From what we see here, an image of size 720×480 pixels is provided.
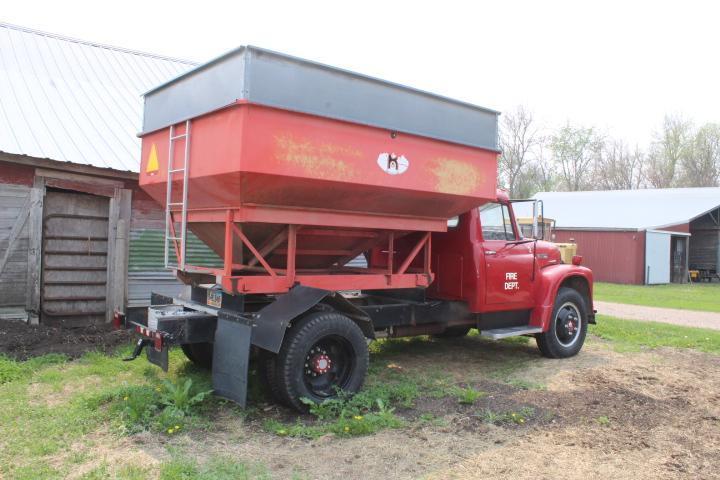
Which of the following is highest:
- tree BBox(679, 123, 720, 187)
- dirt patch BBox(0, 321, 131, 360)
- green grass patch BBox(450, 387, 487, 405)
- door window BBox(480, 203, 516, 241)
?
tree BBox(679, 123, 720, 187)

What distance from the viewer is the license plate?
5.88 metres

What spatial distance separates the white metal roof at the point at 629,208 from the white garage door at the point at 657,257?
48cm

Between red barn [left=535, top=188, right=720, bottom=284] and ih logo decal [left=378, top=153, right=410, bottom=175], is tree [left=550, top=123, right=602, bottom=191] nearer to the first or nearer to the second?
red barn [left=535, top=188, right=720, bottom=284]

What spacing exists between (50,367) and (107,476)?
10.8 feet

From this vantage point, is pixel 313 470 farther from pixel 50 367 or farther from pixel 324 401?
pixel 50 367

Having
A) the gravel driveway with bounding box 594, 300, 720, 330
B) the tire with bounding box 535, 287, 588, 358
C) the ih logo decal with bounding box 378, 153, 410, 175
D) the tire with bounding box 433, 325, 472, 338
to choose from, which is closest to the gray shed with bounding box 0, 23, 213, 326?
the tire with bounding box 433, 325, 472, 338

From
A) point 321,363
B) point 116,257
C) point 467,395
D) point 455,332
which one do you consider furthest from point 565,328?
point 116,257

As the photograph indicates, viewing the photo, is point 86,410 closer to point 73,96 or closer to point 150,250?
point 150,250

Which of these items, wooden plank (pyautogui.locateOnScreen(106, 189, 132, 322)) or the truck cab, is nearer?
the truck cab

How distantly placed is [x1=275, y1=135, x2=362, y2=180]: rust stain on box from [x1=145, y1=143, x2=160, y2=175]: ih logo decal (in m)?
1.90

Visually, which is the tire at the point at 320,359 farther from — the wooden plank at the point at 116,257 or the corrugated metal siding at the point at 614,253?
the corrugated metal siding at the point at 614,253

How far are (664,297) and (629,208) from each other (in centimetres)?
1113

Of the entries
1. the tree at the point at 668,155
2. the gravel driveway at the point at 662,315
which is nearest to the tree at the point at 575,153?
the tree at the point at 668,155

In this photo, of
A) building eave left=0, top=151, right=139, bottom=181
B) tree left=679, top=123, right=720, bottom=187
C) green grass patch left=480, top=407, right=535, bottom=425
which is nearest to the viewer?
green grass patch left=480, top=407, right=535, bottom=425
